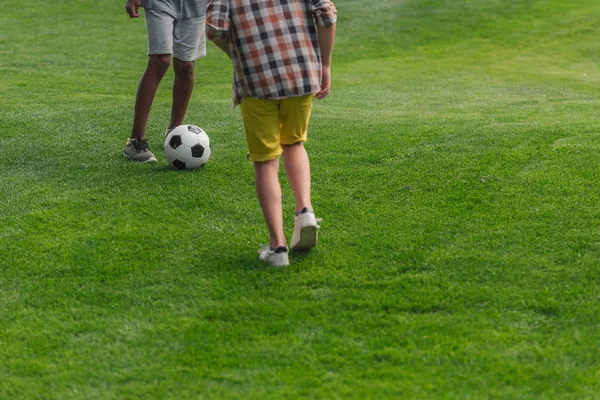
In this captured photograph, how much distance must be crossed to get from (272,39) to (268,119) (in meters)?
0.40

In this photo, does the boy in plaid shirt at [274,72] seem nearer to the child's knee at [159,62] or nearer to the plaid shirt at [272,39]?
the plaid shirt at [272,39]

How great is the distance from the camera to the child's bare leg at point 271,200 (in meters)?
3.94

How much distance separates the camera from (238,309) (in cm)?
346

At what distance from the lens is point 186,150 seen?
568 cm

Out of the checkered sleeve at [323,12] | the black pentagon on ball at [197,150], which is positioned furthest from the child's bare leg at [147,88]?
the checkered sleeve at [323,12]

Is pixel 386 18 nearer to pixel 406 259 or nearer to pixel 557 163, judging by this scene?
pixel 557 163

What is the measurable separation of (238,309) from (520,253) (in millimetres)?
1513

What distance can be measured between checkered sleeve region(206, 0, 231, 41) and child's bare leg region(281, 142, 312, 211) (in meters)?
0.71

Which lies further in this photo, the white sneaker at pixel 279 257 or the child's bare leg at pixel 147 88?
the child's bare leg at pixel 147 88

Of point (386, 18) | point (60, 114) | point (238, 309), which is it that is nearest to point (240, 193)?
point (238, 309)

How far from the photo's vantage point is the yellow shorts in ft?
13.0

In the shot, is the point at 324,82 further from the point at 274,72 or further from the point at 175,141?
the point at 175,141

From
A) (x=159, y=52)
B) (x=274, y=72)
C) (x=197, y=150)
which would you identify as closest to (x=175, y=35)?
(x=159, y=52)

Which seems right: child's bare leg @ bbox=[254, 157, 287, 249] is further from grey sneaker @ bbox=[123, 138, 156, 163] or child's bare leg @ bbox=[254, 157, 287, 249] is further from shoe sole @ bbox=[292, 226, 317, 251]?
grey sneaker @ bbox=[123, 138, 156, 163]
